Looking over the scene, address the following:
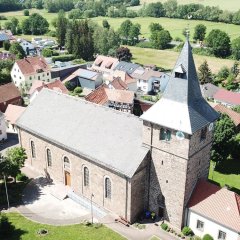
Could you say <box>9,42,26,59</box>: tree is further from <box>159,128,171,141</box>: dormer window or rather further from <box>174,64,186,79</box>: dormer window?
<box>174,64,186,79</box>: dormer window

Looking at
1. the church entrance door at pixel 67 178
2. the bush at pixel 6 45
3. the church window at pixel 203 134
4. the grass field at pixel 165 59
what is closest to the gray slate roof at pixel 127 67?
the grass field at pixel 165 59

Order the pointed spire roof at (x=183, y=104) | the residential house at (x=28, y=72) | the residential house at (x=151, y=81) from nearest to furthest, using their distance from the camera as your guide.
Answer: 1. the pointed spire roof at (x=183, y=104)
2. the residential house at (x=28, y=72)
3. the residential house at (x=151, y=81)

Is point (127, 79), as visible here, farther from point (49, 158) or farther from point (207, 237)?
point (207, 237)

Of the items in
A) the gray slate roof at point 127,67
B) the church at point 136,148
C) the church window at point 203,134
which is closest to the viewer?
the church at point 136,148

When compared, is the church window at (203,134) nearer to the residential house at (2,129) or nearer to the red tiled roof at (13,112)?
the residential house at (2,129)

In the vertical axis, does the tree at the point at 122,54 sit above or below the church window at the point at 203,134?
below

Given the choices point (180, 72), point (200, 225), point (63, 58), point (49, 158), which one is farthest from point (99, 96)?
point (63, 58)

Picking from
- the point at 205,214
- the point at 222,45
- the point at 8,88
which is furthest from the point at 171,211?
the point at 222,45

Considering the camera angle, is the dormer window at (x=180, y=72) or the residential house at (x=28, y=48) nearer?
the dormer window at (x=180, y=72)
